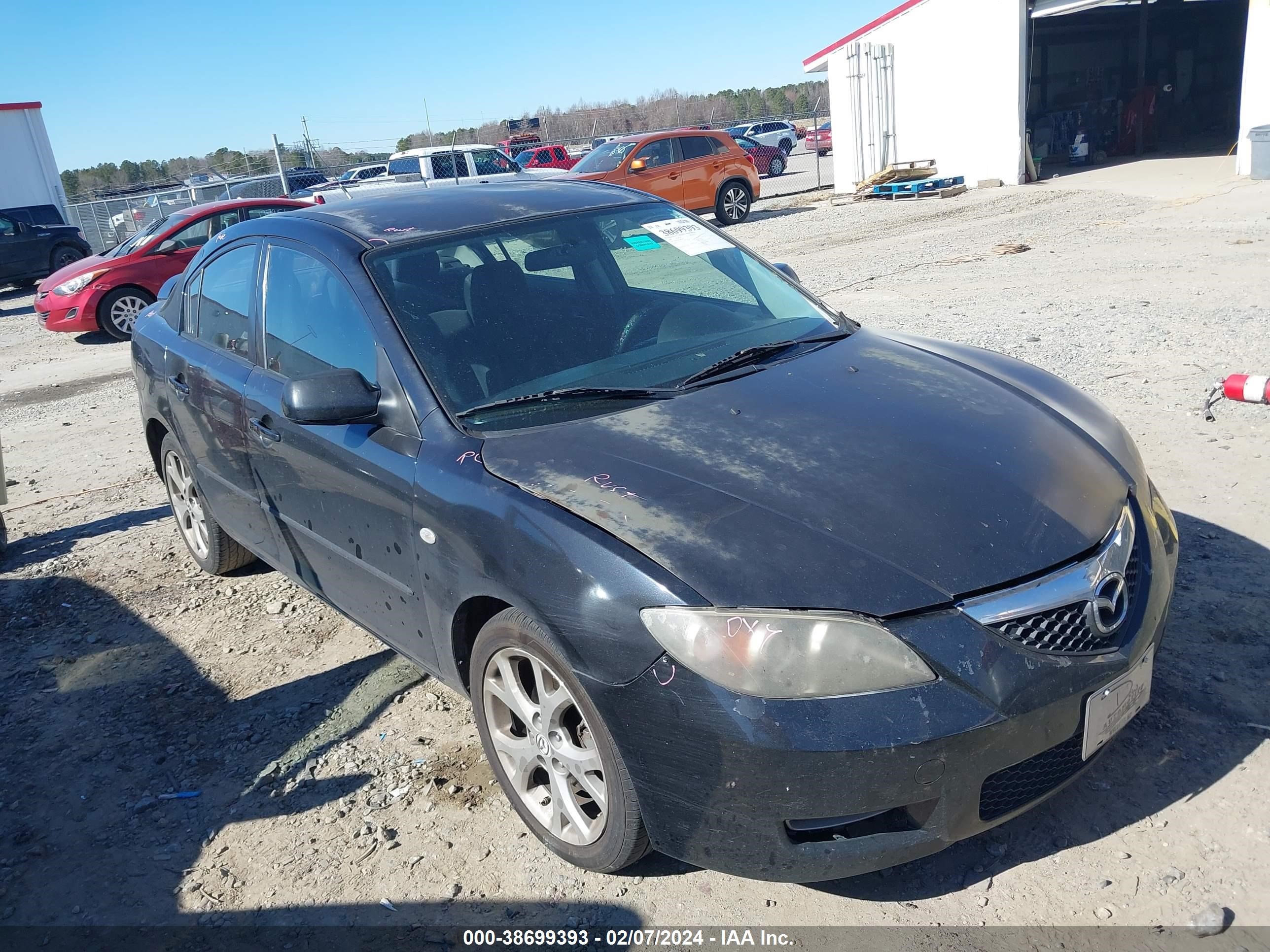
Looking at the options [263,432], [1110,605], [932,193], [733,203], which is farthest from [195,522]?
[932,193]

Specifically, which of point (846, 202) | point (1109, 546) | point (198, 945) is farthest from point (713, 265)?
point (846, 202)

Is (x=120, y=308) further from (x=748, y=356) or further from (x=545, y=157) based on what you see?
(x=545, y=157)

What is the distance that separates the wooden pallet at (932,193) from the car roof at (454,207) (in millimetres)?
17441

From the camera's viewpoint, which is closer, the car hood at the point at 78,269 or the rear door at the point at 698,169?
the car hood at the point at 78,269

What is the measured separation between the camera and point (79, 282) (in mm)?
13133

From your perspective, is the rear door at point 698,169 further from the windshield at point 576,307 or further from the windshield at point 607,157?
the windshield at point 576,307

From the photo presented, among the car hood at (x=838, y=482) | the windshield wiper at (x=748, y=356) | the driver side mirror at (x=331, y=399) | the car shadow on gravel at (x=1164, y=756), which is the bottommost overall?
the car shadow on gravel at (x=1164, y=756)

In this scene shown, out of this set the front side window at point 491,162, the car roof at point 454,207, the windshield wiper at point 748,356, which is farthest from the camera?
the front side window at point 491,162

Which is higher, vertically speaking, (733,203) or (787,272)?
(787,272)

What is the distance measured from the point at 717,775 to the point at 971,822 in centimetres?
62

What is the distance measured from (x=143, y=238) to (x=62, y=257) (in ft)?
30.4

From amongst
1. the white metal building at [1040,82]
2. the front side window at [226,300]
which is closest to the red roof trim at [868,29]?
the white metal building at [1040,82]

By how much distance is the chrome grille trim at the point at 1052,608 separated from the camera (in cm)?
224

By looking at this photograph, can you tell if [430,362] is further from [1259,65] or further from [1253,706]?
[1259,65]
